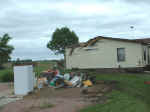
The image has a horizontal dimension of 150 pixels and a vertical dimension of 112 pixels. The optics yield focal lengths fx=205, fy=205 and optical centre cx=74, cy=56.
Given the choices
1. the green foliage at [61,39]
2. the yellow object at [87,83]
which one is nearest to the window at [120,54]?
the yellow object at [87,83]

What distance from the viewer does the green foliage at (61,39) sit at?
4897 cm

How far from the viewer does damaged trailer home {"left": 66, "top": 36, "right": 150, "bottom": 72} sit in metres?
17.3

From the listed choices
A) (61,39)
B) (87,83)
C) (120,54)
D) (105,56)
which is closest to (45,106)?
(87,83)

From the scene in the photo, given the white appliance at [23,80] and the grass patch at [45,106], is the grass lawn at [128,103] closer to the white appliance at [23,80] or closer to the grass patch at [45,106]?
the grass patch at [45,106]

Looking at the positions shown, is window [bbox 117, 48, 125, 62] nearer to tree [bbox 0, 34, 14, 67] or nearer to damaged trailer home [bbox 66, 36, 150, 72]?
damaged trailer home [bbox 66, 36, 150, 72]

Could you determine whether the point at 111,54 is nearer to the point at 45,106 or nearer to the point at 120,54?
the point at 120,54

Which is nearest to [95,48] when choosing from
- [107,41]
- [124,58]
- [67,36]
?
[107,41]

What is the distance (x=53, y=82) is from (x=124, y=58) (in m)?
8.63

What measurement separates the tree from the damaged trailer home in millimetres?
33578

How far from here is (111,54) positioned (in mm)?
18469

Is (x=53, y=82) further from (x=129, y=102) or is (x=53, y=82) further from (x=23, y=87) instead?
(x=129, y=102)

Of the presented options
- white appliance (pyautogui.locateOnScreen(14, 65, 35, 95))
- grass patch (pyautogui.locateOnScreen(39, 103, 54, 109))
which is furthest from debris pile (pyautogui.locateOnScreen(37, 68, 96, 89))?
grass patch (pyautogui.locateOnScreen(39, 103, 54, 109))

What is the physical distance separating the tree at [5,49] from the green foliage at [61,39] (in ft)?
33.9

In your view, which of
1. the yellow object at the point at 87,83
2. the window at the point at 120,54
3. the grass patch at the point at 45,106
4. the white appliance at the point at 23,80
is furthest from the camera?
the window at the point at 120,54
